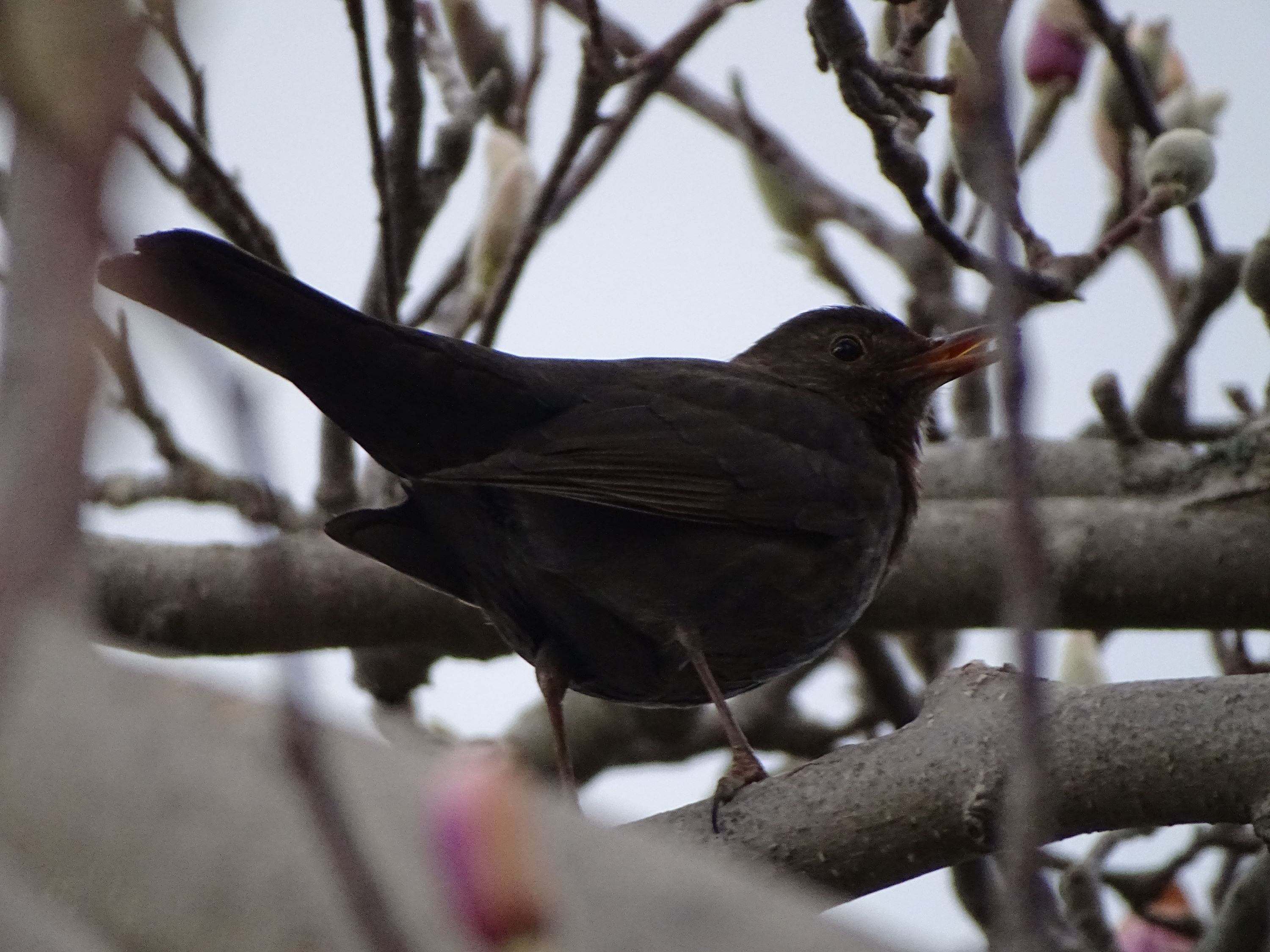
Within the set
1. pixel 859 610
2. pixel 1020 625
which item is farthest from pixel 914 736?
pixel 1020 625

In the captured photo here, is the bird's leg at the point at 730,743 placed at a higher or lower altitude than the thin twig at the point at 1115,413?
lower

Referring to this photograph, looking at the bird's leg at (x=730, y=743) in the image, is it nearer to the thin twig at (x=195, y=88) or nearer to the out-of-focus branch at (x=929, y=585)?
the out-of-focus branch at (x=929, y=585)

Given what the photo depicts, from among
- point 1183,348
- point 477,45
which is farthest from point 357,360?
point 1183,348

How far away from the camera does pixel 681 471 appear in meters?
3.94

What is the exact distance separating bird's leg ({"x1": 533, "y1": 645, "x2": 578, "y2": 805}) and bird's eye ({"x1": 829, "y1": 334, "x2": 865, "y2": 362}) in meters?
1.34

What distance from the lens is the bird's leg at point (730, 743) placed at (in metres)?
3.11

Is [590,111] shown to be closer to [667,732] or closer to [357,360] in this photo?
[357,360]

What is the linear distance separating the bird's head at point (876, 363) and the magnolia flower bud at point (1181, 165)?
0.61 meters

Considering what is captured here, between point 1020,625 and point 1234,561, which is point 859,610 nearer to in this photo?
point 1234,561

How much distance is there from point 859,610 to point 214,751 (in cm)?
295

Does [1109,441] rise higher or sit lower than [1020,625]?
higher

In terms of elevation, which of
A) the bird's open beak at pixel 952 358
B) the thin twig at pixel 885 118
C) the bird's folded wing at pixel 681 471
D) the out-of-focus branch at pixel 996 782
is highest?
the bird's open beak at pixel 952 358

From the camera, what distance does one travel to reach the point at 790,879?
A: 2.78 meters

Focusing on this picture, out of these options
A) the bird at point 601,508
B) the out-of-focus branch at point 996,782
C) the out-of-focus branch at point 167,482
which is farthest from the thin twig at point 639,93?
the out-of-focus branch at point 996,782
